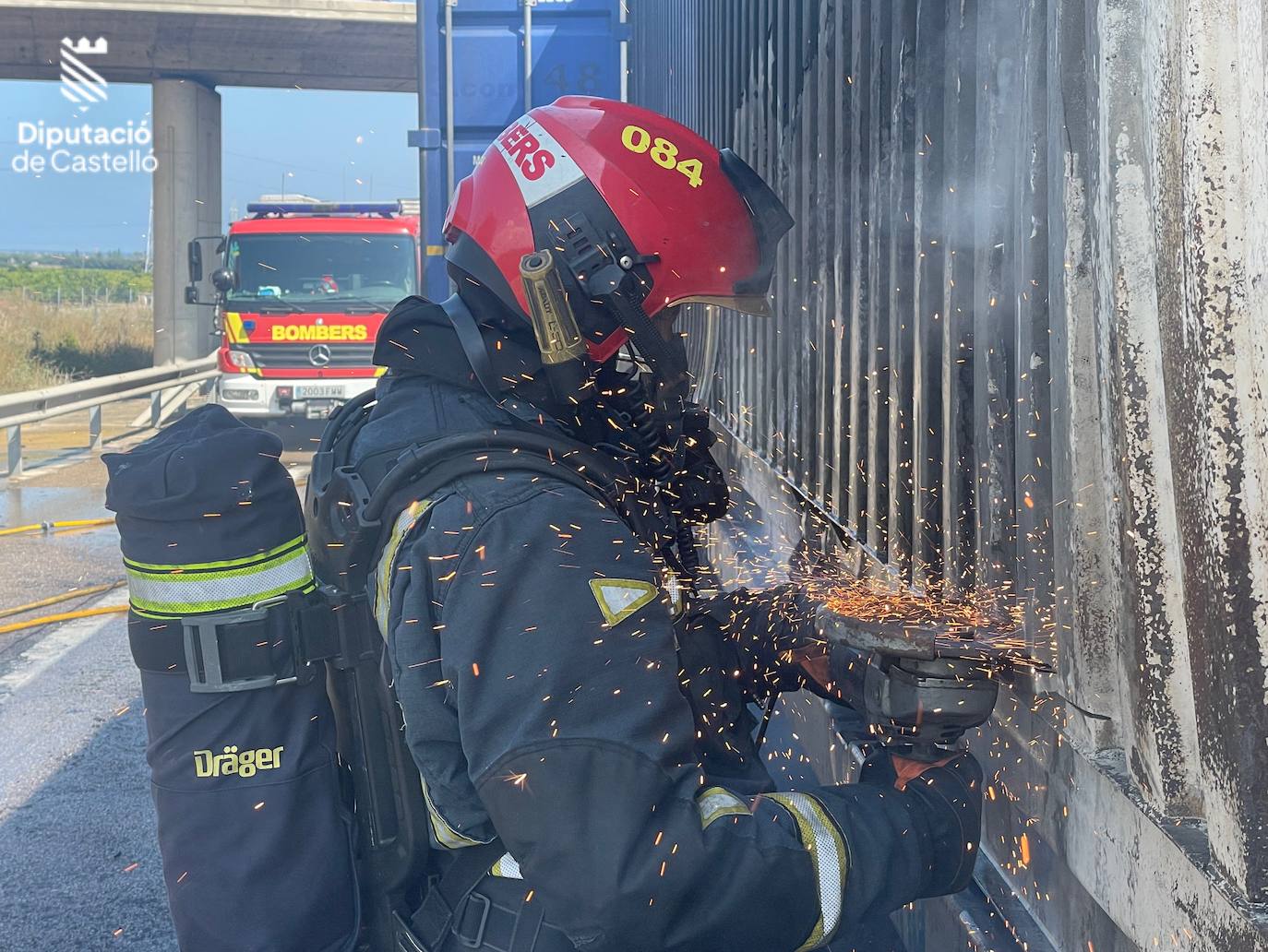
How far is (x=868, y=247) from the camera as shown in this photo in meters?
2.63

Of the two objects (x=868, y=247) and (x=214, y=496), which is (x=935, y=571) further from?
(x=214, y=496)

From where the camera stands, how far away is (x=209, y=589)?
198cm

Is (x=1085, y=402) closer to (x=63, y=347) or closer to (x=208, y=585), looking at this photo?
(x=208, y=585)

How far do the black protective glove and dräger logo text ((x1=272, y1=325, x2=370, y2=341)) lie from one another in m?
13.2

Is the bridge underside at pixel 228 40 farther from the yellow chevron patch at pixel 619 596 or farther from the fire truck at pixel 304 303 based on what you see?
the yellow chevron patch at pixel 619 596

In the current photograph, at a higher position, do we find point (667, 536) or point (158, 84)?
point (158, 84)

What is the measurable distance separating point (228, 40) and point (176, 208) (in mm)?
3569

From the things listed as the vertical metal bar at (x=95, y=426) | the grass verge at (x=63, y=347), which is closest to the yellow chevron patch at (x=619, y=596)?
the vertical metal bar at (x=95, y=426)

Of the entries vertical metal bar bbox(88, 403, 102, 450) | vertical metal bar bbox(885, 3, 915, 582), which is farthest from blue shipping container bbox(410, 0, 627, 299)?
vertical metal bar bbox(88, 403, 102, 450)

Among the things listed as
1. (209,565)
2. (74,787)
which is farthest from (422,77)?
(209,565)

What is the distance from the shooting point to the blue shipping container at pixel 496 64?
849 cm

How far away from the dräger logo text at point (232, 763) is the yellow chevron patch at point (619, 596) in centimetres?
69

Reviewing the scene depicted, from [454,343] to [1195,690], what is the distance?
4.02 ft

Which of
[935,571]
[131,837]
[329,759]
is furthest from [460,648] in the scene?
[131,837]
